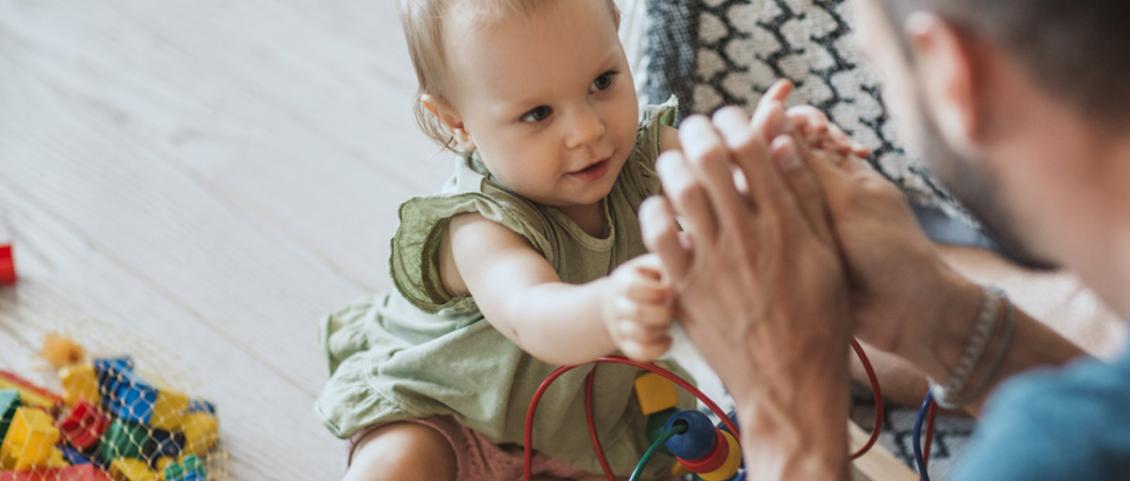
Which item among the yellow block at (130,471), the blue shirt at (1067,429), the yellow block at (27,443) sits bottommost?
the yellow block at (130,471)

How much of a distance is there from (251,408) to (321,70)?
69cm

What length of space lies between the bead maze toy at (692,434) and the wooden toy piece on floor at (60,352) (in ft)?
2.15

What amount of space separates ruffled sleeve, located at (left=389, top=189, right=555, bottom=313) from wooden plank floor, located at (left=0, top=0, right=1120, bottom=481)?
0.38 m

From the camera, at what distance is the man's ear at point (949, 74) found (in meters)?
0.66

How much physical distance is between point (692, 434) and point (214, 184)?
95 centimetres

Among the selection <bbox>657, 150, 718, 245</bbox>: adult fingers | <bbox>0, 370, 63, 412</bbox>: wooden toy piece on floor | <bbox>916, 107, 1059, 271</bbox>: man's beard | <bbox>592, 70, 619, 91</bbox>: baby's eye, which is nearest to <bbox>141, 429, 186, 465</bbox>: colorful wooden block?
<bbox>0, 370, 63, 412</bbox>: wooden toy piece on floor

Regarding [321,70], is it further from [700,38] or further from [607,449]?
[607,449]

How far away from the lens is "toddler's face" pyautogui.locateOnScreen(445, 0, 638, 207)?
3.22ft

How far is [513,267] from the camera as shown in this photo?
38.9 inches

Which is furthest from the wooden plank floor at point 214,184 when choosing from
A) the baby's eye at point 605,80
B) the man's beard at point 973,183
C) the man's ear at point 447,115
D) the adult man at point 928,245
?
the man's beard at point 973,183

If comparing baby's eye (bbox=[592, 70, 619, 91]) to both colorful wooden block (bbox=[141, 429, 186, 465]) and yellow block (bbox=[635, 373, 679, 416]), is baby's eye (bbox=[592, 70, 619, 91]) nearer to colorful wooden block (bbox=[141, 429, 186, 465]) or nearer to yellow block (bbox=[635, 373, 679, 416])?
yellow block (bbox=[635, 373, 679, 416])

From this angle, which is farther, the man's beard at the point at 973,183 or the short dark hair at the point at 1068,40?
the man's beard at the point at 973,183

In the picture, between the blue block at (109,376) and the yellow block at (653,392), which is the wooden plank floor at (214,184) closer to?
the blue block at (109,376)

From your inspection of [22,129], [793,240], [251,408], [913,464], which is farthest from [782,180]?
[22,129]
